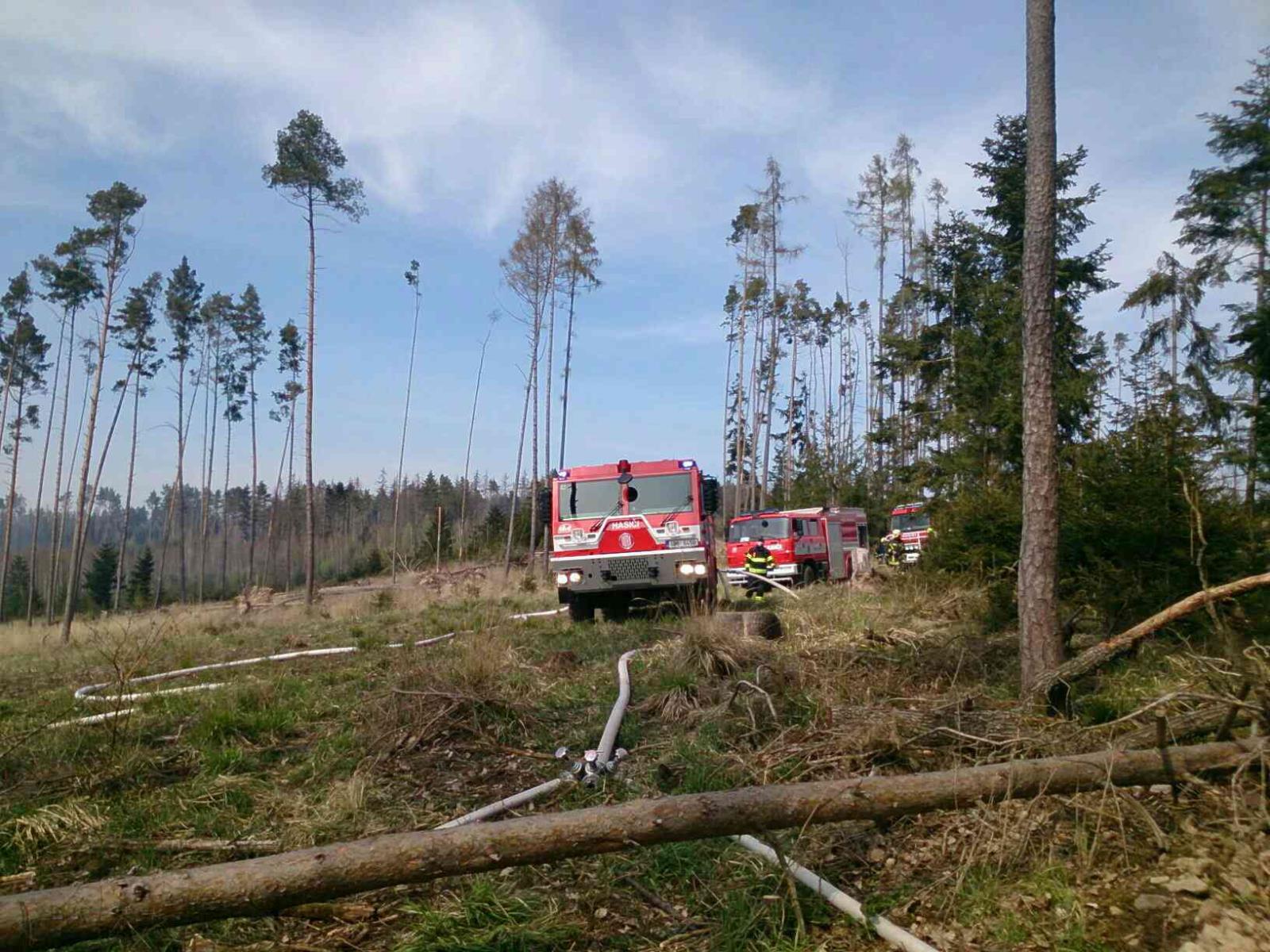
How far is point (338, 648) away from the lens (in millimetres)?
11164

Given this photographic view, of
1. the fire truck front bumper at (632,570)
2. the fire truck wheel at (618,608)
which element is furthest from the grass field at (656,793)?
the fire truck wheel at (618,608)

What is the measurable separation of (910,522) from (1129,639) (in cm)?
2421

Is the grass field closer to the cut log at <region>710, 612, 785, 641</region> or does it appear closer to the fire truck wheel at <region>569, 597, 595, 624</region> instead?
the cut log at <region>710, 612, 785, 641</region>

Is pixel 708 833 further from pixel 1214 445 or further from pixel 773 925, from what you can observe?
pixel 1214 445

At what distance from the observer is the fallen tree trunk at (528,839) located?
9.60 ft

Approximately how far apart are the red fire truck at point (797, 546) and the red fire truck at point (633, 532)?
645 centimetres

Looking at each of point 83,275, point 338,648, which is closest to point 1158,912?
point 338,648

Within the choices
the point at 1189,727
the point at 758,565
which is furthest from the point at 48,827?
the point at 758,565

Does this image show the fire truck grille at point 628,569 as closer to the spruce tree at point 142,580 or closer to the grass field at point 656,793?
the grass field at point 656,793

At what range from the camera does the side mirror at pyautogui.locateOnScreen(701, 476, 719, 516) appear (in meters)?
13.2

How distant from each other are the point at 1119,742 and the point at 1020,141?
23.1m

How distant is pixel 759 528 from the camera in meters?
22.2

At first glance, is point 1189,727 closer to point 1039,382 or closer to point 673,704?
point 1039,382

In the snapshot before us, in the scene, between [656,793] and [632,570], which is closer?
[656,793]
